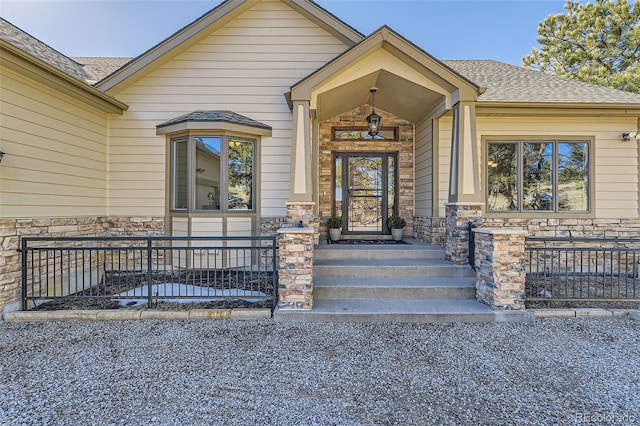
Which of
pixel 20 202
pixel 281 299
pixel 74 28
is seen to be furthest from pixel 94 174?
pixel 74 28

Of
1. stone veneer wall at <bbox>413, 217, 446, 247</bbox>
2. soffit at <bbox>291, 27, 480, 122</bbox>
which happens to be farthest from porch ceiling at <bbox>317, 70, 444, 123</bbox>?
stone veneer wall at <bbox>413, 217, 446, 247</bbox>

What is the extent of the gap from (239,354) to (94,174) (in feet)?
16.4

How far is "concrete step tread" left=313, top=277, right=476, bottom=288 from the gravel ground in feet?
2.51

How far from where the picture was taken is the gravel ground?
2307 millimetres

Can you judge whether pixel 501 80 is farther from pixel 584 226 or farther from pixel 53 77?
pixel 53 77

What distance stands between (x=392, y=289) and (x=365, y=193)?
3.24 meters

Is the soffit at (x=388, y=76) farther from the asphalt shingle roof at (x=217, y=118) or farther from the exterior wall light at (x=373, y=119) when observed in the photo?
the asphalt shingle roof at (x=217, y=118)

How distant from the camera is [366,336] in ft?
11.8

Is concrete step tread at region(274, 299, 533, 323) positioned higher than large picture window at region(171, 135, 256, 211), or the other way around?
large picture window at region(171, 135, 256, 211)

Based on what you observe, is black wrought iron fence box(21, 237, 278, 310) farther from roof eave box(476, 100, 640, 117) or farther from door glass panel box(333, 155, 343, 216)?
roof eave box(476, 100, 640, 117)

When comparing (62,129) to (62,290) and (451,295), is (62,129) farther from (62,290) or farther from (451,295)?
(451,295)

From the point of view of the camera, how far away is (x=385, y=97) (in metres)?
6.21

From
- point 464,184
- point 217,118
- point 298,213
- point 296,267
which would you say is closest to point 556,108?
point 464,184

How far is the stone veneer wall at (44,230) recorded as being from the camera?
13.8ft
